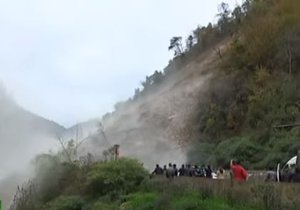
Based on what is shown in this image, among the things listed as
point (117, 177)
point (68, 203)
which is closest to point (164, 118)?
point (68, 203)

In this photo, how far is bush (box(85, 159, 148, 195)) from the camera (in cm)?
3525

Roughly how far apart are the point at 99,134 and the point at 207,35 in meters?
28.4

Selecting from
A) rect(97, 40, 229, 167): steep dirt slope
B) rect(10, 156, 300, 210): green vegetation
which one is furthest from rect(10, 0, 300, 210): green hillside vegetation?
rect(97, 40, 229, 167): steep dirt slope

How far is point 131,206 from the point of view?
29.7 meters

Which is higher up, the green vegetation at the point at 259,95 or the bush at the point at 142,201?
the green vegetation at the point at 259,95

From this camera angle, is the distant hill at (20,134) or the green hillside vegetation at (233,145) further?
the distant hill at (20,134)

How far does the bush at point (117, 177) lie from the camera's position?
116 feet

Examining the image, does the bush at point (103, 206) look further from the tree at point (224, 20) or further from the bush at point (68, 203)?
the tree at point (224, 20)

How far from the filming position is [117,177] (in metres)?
35.3

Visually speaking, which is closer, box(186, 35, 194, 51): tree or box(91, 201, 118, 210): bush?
box(91, 201, 118, 210): bush

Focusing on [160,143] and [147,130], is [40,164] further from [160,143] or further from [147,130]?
[147,130]

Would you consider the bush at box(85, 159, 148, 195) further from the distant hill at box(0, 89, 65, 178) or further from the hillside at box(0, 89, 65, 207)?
the distant hill at box(0, 89, 65, 178)

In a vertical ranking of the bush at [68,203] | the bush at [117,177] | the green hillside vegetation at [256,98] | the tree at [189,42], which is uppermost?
the tree at [189,42]

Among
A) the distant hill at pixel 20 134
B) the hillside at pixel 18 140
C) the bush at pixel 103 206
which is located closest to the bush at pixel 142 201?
the bush at pixel 103 206
